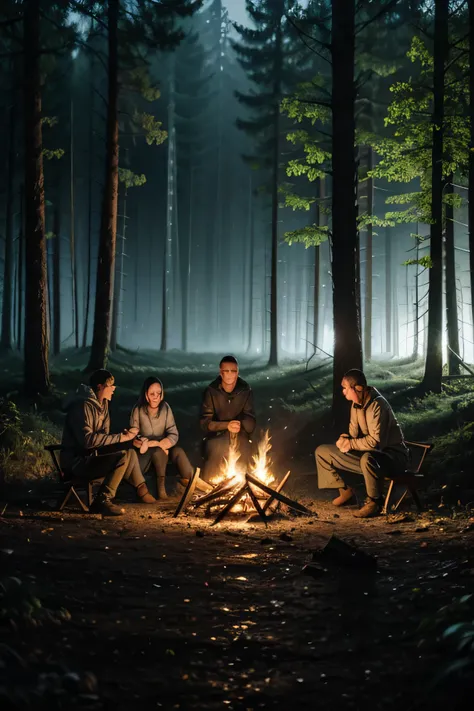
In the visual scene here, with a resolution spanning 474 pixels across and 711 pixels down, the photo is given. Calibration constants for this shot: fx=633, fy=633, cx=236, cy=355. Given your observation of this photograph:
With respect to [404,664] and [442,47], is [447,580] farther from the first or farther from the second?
[442,47]

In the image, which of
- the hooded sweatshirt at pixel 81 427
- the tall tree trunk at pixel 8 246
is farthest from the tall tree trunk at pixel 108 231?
the tall tree trunk at pixel 8 246

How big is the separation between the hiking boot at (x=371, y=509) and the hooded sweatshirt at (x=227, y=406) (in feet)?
7.13

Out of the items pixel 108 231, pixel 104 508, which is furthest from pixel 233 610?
pixel 108 231

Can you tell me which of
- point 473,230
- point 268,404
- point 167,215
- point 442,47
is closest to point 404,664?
point 473,230

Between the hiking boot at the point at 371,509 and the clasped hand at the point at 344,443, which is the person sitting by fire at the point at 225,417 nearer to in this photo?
the clasped hand at the point at 344,443

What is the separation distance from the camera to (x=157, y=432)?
9.30 metres

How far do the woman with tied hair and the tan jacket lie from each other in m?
2.58

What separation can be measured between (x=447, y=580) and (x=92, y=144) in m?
36.3

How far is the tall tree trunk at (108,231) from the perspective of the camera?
57.1ft

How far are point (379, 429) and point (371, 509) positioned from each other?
1050mm

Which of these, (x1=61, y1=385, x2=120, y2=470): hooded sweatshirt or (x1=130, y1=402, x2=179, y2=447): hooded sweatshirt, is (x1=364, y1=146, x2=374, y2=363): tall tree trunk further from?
(x1=61, y1=385, x2=120, y2=470): hooded sweatshirt

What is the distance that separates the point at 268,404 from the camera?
1766cm

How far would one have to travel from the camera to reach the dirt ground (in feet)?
11.4

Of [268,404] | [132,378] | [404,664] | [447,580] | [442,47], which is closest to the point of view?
[404,664]
